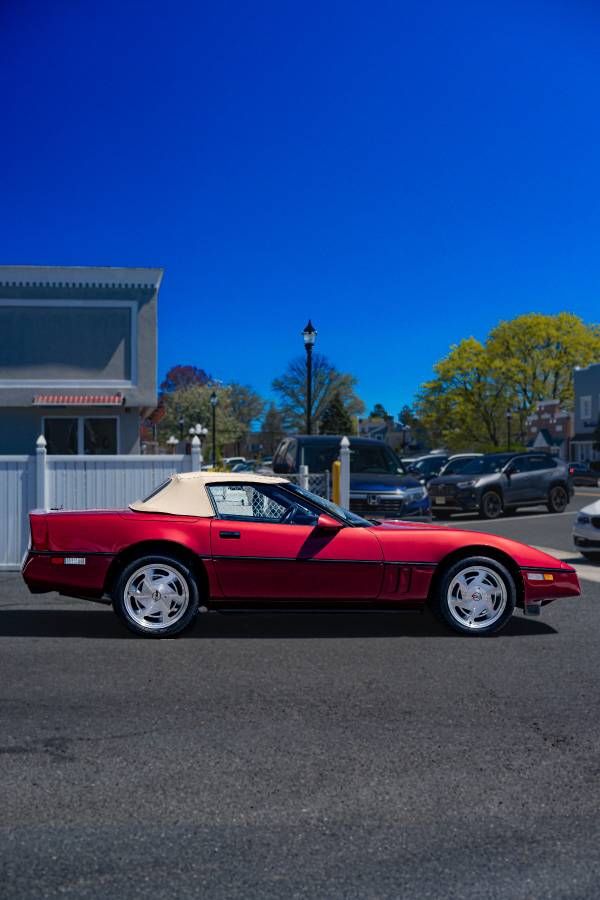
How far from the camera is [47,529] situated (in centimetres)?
698

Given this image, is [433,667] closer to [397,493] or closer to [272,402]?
[397,493]

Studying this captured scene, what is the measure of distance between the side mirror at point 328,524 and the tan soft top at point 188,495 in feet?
Result: 1.87

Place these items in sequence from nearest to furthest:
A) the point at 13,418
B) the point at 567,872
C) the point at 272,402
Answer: the point at 567,872, the point at 13,418, the point at 272,402

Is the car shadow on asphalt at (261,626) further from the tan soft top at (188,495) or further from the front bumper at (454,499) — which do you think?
the front bumper at (454,499)

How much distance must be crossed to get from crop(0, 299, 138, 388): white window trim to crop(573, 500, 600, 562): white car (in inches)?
601

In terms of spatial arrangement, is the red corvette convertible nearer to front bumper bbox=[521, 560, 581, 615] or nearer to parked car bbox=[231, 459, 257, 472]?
front bumper bbox=[521, 560, 581, 615]

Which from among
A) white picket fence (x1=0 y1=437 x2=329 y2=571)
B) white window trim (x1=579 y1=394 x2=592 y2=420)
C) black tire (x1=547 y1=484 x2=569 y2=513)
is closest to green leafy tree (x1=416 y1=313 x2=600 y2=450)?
white window trim (x1=579 y1=394 x2=592 y2=420)

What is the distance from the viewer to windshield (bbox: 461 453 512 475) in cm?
2228

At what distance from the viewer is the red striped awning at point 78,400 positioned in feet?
76.3

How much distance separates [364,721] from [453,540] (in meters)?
2.67

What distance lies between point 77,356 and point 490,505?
1253cm

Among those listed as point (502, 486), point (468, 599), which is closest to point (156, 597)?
point (468, 599)

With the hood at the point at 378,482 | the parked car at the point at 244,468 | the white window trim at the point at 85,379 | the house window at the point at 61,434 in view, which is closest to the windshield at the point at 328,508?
the hood at the point at 378,482

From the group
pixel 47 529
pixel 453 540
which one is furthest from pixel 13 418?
pixel 453 540
